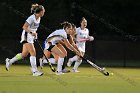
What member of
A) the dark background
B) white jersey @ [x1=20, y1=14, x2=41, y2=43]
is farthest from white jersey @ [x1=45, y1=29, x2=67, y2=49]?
the dark background

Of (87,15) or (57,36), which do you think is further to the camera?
(87,15)

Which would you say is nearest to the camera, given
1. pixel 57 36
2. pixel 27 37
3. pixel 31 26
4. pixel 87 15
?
pixel 31 26

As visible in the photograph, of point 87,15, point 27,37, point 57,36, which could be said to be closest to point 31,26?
point 27,37

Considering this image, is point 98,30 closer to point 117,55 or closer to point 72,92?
point 117,55

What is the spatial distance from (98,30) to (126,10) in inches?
85.6

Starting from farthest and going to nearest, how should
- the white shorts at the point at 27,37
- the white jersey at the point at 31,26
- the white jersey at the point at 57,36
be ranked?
the white jersey at the point at 57,36 → the white shorts at the point at 27,37 → the white jersey at the point at 31,26

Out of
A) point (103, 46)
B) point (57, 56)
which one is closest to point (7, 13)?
point (103, 46)

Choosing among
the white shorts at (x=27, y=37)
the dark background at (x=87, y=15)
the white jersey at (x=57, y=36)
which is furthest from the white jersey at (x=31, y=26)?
the dark background at (x=87, y=15)

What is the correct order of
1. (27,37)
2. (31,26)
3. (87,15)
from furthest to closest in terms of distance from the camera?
(87,15), (27,37), (31,26)

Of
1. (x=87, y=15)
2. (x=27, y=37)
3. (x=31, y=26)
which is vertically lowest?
(x=27, y=37)

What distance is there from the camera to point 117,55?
86.5ft

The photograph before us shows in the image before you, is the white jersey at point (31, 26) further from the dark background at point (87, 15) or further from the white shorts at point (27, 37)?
the dark background at point (87, 15)

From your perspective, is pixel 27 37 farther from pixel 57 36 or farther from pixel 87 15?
pixel 87 15

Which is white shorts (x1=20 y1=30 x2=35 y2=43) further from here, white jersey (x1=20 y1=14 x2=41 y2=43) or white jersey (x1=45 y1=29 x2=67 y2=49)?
white jersey (x1=45 y1=29 x2=67 y2=49)
